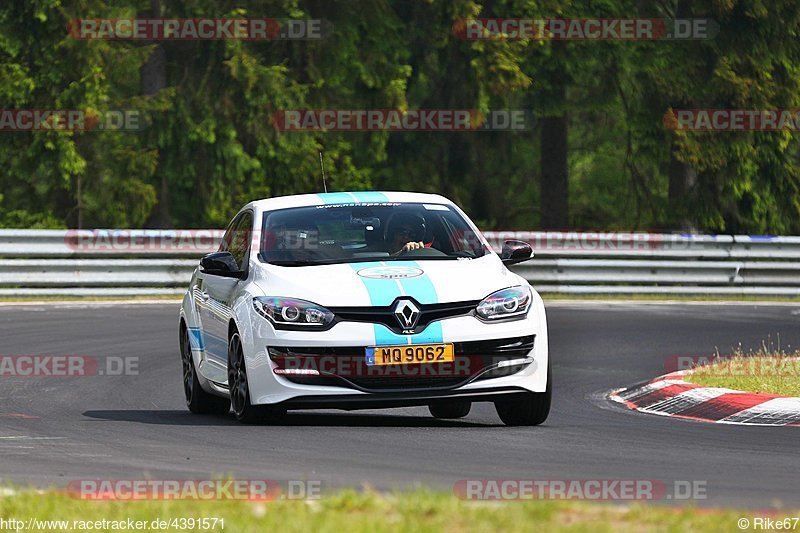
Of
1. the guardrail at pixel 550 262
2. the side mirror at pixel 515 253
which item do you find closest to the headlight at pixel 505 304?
the side mirror at pixel 515 253

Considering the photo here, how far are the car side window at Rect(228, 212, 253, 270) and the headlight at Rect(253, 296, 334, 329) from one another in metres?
0.93

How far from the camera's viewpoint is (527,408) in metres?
11.5

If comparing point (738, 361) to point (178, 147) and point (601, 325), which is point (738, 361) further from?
point (178, 147)

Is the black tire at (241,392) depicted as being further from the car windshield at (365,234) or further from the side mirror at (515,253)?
the side mirror at (515,253)

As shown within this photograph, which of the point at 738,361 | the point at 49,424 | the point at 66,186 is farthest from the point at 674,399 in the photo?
the point at 66,186

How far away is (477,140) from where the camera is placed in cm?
3581
